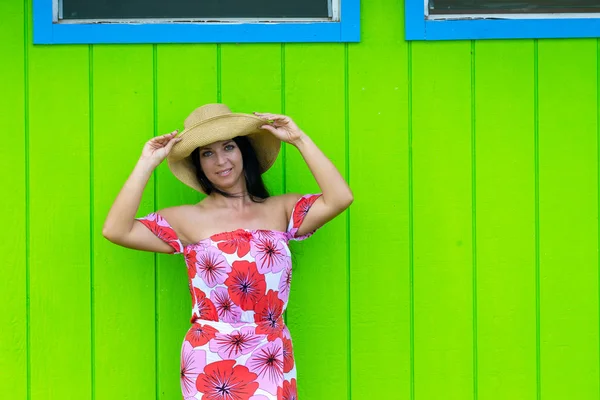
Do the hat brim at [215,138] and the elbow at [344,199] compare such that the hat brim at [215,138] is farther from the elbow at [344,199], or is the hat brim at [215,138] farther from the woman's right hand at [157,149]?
the elbow at [344,199]

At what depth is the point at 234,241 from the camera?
2.40m

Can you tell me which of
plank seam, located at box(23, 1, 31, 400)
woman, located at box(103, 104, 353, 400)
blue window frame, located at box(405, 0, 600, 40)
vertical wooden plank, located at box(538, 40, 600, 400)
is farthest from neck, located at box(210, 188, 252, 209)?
vertical wooden plank, located at box(538, 40, 600, 400)

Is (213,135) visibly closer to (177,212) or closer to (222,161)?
(222,161)

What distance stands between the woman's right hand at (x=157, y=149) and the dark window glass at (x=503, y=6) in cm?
104

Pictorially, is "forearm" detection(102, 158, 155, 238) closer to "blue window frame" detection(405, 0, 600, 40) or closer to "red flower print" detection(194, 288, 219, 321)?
"red flower print" detection(194, 288, 219, 321)

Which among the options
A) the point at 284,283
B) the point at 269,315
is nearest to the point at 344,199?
the point at 284,283

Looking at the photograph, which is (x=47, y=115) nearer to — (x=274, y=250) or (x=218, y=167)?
(x=218, y=167)

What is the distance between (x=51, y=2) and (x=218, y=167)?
0.89 meters

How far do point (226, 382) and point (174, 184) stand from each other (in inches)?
29.8

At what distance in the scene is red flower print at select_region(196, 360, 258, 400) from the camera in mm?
2350

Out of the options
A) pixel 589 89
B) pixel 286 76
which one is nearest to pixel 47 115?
pixel 286 76

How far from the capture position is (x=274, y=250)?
2.41m

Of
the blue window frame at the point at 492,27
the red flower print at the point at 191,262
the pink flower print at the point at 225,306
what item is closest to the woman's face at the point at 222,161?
the red flower print at the point at 191,262

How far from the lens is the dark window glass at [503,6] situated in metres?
2.78
